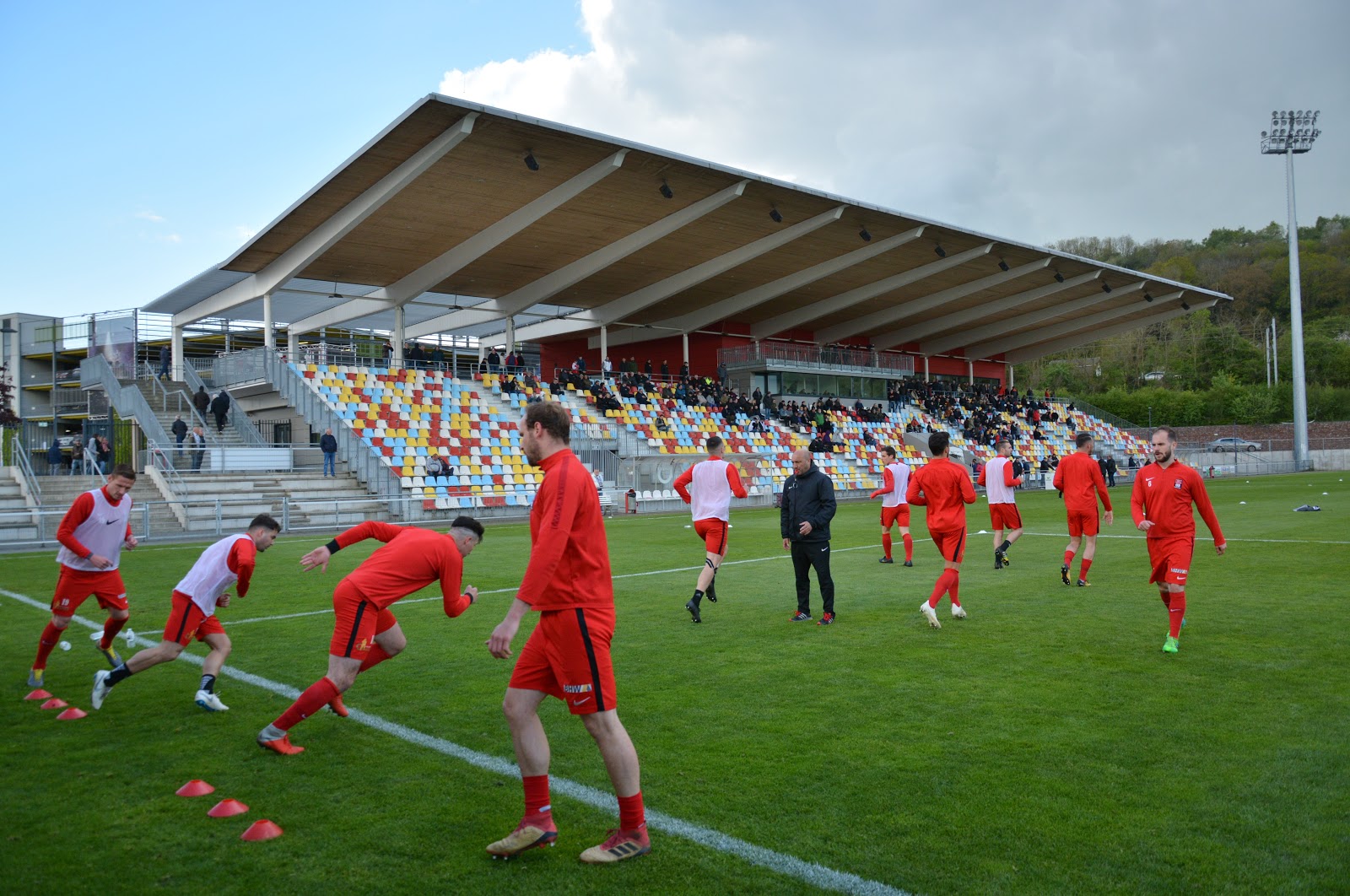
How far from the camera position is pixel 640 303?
37.8 metres

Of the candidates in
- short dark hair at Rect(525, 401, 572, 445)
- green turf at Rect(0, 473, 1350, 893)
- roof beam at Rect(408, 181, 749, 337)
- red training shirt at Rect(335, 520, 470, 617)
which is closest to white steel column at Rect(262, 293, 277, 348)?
roof beam at Rect(408, 181, 749, 337)

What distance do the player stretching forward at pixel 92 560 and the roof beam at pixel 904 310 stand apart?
3975cm

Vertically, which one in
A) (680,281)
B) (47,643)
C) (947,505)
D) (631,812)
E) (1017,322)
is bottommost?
(631,812)

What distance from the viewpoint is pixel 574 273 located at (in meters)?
33.1

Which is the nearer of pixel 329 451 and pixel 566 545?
pixel 566 545

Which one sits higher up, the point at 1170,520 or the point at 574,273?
the point at 574,273

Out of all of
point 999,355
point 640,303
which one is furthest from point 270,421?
point 999,355

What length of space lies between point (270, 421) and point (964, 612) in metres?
26.6

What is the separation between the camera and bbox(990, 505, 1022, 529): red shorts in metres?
13.3

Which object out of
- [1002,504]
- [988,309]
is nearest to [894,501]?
[1002,504]

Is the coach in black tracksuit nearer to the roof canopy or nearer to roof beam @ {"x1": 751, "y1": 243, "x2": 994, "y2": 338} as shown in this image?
the roof canopy

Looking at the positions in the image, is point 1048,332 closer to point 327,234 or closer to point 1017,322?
point 1017,322

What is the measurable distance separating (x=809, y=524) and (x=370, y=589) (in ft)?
15.8

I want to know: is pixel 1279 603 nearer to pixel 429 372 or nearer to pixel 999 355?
pixel 429 372
